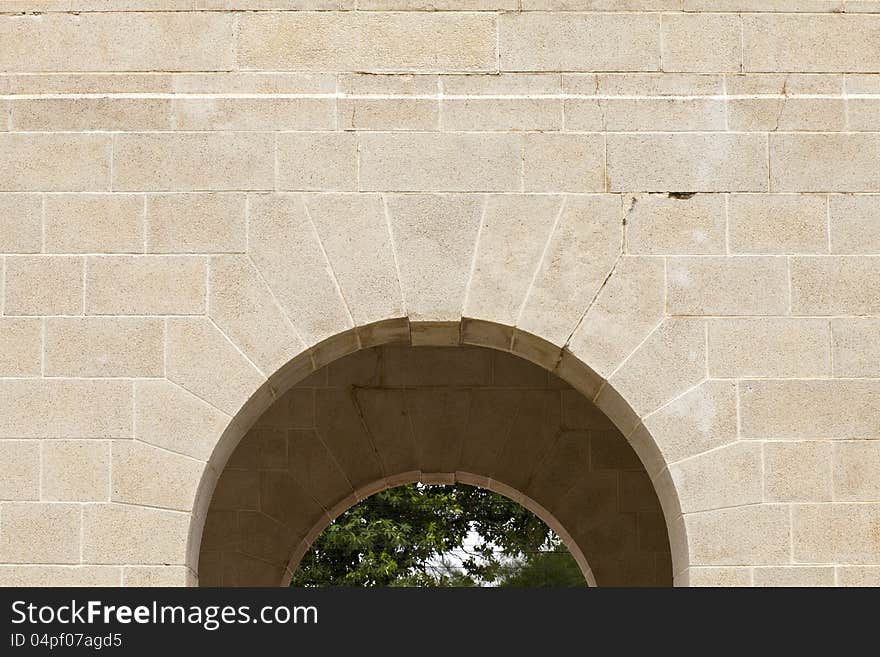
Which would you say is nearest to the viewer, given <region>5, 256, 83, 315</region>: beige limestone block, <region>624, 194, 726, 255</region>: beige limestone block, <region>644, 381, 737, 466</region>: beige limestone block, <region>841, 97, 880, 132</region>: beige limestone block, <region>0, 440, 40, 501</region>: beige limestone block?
<region>0, 440, 40, 501</region>: beige limestone block

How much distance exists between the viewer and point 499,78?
8102mm

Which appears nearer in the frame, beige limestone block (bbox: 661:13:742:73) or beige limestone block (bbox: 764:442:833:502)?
beige limestone block (bbox: 764:442:833:502)

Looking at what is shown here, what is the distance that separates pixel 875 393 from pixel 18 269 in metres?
5.07

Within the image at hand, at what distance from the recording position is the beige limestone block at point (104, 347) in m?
7.79

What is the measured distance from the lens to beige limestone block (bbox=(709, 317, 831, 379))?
25.8 ft

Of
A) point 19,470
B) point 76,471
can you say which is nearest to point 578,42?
point 76,471

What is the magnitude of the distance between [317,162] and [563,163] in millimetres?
1469

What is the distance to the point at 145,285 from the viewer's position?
25.8 feet

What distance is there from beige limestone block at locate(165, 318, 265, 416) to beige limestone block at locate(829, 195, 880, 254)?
3511 millimetres

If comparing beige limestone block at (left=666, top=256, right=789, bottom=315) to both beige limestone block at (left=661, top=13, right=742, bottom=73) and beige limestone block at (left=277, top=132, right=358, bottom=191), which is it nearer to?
beige limestone block at (left=661, top=13, right=742, bottom=73)

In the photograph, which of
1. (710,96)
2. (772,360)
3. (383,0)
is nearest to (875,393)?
(772,360)

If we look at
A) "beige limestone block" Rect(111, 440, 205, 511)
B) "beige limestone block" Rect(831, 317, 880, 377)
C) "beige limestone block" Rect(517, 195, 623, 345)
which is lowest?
"beige limestone block" Rect(111, 440, 205, 511)

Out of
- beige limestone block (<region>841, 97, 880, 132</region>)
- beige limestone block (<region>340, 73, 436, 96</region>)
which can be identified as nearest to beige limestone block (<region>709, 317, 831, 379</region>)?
beige limestone block (<region>841, 97, 880, 132</region>)

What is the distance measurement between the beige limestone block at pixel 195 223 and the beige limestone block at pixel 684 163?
224cm
